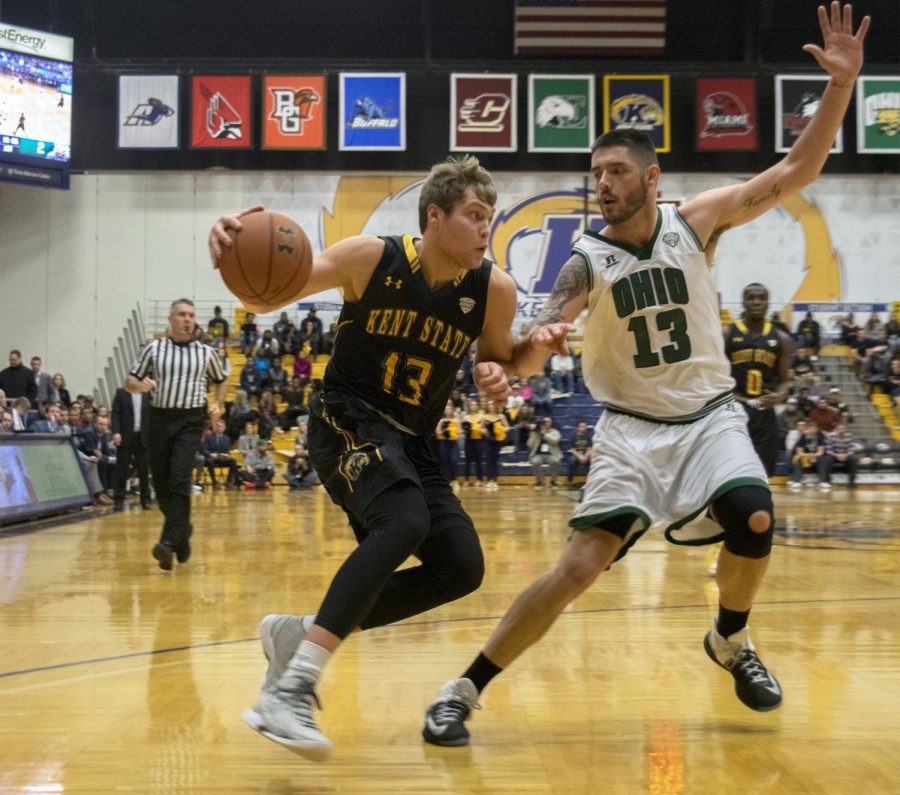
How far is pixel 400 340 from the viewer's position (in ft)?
11.3

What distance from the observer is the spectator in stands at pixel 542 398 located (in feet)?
70.1

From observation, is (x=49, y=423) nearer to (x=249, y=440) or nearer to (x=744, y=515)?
(x=249, y=440)

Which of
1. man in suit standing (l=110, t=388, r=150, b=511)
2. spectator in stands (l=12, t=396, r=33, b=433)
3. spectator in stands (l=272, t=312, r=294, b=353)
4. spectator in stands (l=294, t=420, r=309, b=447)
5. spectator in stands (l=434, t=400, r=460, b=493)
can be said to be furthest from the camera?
spectator in stands (l=272, t=312, r=294, b=353)

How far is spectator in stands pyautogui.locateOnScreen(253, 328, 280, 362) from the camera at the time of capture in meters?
23.3

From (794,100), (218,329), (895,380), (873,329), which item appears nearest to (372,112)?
(218,329)

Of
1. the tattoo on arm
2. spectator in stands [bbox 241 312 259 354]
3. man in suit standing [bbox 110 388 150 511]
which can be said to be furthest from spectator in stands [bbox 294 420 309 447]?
the tattoo on arm

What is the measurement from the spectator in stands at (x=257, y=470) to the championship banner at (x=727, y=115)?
1355cm

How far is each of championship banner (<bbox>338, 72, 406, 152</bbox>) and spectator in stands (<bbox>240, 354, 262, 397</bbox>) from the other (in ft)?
20.1

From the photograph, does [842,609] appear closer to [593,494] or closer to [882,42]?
[593,494]

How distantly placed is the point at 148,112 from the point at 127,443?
535 inches

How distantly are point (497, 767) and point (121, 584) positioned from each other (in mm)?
4495

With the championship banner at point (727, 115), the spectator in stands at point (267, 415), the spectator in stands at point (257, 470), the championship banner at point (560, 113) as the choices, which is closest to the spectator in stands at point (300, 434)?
the spectator in stands at point (267, 415)

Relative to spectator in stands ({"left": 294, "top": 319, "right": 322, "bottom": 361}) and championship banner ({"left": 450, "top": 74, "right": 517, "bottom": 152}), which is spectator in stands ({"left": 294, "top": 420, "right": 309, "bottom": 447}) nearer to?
spectator in stands ({"left": 294, "top": 319, "right": 322, "bottom": 361})

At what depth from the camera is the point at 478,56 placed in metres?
25.4
